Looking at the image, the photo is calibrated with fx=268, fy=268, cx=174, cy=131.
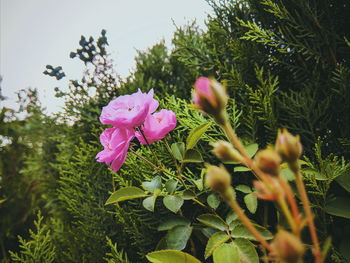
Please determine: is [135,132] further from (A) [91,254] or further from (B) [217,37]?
(B) [217,37]

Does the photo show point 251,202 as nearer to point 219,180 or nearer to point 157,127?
point 157,127

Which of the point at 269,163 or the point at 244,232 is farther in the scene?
the point at 244,232

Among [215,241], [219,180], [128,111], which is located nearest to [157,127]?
[128,111]

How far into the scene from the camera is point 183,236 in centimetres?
66

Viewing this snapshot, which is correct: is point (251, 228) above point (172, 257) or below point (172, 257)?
above

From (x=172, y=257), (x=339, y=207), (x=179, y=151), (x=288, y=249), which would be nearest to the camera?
(x=288, y=249)

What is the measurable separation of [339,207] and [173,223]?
399 millimetres

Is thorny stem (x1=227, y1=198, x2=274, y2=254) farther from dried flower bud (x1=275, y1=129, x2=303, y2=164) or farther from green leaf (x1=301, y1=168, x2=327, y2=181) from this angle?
green leaf (x1=301, y1=168, x2=327, y2=181)

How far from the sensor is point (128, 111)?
24.2 inches

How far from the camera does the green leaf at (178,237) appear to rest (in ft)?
2.10

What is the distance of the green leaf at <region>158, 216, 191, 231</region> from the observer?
0.69 m

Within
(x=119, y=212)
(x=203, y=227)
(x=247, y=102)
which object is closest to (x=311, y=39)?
(x=247, y=102)

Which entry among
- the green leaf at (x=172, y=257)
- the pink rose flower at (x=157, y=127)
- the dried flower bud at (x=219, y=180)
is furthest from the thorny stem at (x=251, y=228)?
the pink rose flower at (x=157, y=127)

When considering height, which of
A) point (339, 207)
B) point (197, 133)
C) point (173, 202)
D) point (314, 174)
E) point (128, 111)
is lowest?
point (339, 207)
